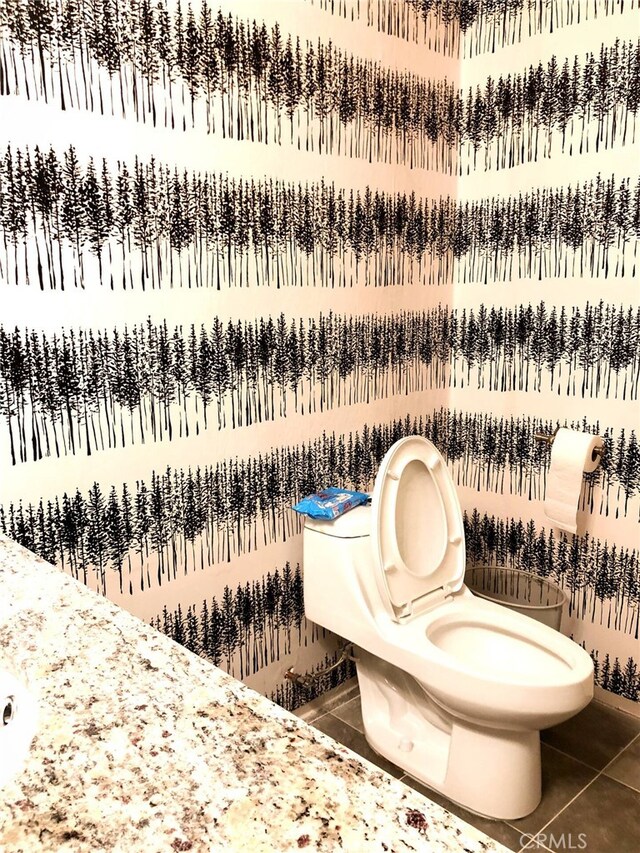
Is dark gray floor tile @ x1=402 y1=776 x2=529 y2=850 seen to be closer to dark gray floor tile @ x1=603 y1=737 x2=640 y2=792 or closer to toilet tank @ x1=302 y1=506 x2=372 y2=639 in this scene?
dark gray floor tile @ x1=603 y1=737 x2=640 y2=792

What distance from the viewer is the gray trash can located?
7.48ft

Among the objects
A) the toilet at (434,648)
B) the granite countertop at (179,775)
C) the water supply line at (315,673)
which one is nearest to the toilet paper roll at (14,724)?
the granite countertop at (179,775)

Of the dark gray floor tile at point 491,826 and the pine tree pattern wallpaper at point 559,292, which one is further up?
the pine tree pattern wallpaper at point 559,292

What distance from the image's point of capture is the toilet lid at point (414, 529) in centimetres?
176

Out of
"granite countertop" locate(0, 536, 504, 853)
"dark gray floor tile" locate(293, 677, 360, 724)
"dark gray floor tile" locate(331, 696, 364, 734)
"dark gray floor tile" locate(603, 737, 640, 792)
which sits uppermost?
"granite countertop" locate(0, 536, 504, 853)

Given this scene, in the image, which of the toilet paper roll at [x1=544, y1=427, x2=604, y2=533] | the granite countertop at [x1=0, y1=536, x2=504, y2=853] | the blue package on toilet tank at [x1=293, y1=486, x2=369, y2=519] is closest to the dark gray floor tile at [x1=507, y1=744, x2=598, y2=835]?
the toilet paper roll at [x1=544, y1=427, x2=604, y2=533]

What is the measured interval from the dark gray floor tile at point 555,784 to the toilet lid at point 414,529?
0.58 metres

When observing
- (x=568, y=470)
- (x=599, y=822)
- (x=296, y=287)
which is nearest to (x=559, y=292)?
(x=568, y=470)

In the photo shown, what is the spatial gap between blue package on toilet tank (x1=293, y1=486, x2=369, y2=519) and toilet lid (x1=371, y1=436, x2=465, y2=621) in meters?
0.17

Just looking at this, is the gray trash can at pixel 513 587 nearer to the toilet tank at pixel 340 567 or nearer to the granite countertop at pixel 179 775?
the toilet tank at pixel 340 567

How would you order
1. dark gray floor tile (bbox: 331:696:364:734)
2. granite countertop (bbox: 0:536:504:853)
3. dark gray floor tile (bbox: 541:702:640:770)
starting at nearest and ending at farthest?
granite countertop (bbox: 0:536:504:853) → dark gray floor tile (bbox: 541:702:640:770) → dark gray floor tile (bbox: 331:696:364:734)

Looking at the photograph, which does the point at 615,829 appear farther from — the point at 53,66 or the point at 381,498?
the point at 53,66

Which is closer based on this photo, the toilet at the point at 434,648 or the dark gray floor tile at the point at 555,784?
the toilet at the point at 434,648

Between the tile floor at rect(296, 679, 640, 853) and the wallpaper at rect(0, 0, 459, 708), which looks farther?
the tile floor at rect(296, 679, 640, 853)
